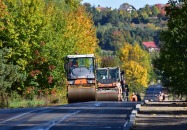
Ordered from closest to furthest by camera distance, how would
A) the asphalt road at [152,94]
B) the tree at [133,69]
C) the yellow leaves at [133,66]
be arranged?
1. the asphalt road at [152,94]
2. the tree at [133,69]
3. the yellow leaves at [133,66]

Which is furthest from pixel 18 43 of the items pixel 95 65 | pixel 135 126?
pixel 135 126

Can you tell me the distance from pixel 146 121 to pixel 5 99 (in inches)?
1068

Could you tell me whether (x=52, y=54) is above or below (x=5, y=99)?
above

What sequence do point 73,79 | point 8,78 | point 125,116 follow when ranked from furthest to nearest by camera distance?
point 8,78, point 73,79, point 125,116

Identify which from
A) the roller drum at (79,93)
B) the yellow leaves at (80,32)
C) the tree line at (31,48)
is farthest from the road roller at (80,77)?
the yellow leaves at (80,32)

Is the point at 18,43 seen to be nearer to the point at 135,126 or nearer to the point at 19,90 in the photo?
the point at 19,90

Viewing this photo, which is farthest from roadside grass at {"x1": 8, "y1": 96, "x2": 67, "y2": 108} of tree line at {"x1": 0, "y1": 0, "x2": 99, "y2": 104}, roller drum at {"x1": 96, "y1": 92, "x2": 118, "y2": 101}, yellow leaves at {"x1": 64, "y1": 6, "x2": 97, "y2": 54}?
yellow leaves at {"x1": 64, "y1": 6, "x2": 97, "y2": 54}

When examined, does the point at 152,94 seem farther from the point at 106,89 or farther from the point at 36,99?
the point at 106,89

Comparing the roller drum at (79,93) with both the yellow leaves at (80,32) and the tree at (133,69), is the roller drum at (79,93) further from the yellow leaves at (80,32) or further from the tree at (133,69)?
the tree at (133,69)

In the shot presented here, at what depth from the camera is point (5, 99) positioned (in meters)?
54.5

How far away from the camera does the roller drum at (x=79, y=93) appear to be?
51.6 meters

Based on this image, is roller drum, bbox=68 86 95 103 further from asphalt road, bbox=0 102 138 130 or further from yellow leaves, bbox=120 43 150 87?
yellow leaves, bbox=120 43 150 87

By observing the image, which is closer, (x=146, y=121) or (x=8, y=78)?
(x=146, y=121)

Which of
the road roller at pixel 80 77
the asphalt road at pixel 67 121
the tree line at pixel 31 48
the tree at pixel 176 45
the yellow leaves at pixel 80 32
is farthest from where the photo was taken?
the yellow leaves at pixel 80 32
